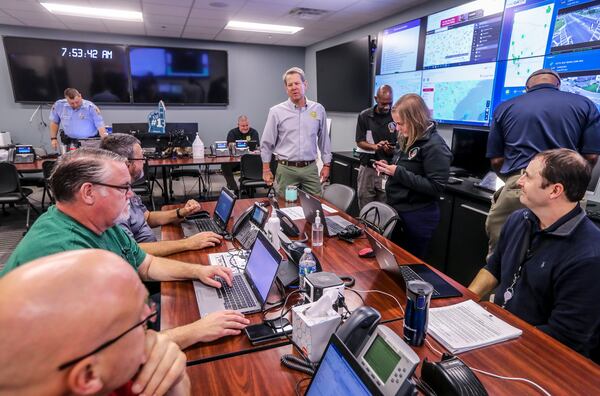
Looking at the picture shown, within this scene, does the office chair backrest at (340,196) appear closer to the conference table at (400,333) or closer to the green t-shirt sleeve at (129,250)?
the conference table at (400,333)

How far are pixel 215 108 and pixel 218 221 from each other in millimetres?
5614

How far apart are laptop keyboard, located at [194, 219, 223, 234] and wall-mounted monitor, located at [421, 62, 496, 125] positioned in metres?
2.84

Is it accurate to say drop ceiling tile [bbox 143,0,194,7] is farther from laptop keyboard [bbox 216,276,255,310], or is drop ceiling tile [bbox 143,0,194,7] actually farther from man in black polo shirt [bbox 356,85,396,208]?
laptop keyboard [bbox 216,276,255,310]

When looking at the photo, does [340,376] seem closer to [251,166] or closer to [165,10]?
[251,166]

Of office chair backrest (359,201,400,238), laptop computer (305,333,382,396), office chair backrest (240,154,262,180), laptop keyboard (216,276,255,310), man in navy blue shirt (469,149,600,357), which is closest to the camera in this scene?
laptop computer (305,333,382,396)

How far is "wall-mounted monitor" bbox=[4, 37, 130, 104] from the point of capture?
604 cm

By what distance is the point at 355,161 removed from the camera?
4781mm

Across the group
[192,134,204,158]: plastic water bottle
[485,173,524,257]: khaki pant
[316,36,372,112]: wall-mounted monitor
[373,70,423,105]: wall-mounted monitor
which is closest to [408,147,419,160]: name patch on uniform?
[485,173,524,257]: khaki pant

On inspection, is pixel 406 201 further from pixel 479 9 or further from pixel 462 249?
pixel 479 9

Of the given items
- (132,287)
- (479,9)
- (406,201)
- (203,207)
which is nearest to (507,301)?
(406,201)

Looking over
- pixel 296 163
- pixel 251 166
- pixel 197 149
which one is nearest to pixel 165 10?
pixel 197 149

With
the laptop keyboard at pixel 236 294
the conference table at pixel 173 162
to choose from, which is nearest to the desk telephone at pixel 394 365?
the laptop keyboard at pixel 236 294

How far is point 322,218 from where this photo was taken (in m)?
2.13

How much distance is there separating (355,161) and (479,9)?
83.1 inches
